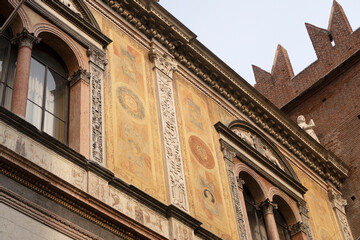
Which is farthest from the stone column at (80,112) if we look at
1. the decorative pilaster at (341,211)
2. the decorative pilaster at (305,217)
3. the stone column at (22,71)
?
the decorative pilaster at (341,211)

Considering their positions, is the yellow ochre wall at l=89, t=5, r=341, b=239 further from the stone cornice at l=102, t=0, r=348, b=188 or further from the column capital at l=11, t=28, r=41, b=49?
the column capital at l=11, t=28, r=41, b=49

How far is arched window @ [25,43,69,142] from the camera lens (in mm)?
8047

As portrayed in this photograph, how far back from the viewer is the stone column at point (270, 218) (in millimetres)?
11072

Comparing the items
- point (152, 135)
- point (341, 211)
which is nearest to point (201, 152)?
point (152, 135)

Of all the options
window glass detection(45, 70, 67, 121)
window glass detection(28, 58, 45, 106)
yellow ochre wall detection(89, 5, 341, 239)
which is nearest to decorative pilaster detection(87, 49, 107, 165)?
yellow ochre wall detection(89, 5, 341, 239)

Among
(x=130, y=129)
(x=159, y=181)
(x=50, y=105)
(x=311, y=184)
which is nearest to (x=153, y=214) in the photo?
(x=159, y=181)

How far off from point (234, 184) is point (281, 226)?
1855 mm

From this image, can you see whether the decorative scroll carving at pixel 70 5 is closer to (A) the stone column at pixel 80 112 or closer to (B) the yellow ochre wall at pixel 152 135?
(B) the yellow ochre wall at pixel 152 135

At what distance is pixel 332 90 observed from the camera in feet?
58.3

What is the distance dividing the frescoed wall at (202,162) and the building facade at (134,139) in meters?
0.03

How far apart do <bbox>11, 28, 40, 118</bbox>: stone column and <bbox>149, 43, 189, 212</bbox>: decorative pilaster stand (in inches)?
99.7

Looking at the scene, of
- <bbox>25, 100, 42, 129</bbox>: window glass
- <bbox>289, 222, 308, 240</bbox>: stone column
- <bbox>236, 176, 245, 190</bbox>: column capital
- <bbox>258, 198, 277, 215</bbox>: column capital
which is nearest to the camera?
<bbox>25, 100, 42, 129</bbox>: window glass

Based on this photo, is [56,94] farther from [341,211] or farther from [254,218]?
[341,211]

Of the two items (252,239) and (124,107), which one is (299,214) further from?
(124,107)
